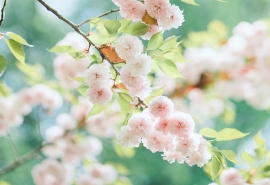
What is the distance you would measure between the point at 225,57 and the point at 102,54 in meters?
0.95

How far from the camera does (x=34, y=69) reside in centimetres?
128

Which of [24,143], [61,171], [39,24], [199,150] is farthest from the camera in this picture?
[39,24]

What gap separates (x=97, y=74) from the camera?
604mm

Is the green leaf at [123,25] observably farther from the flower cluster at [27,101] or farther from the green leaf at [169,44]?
the flower cluster at [27,101]

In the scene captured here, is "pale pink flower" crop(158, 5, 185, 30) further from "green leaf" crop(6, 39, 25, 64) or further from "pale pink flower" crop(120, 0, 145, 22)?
"green leaf" crop(6, 39, 25, 64)

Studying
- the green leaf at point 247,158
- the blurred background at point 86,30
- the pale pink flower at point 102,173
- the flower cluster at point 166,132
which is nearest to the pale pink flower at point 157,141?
the flower cluster at point 166,132

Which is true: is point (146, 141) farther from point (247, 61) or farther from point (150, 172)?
point (150, 172)

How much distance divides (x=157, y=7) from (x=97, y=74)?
14 centimetres

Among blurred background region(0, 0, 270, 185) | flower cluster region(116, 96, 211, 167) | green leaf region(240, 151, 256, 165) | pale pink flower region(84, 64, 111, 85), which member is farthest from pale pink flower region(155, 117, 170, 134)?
blurred background region(0, 0, 270, 185)

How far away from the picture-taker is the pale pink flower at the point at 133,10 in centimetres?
60

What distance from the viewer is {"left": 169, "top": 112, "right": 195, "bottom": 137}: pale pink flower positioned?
578 mm

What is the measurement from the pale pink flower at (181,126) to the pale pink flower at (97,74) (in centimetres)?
12

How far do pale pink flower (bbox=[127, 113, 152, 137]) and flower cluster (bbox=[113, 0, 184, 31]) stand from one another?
0.14m

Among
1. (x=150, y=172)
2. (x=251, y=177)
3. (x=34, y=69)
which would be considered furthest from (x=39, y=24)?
(x=251, y=177)
